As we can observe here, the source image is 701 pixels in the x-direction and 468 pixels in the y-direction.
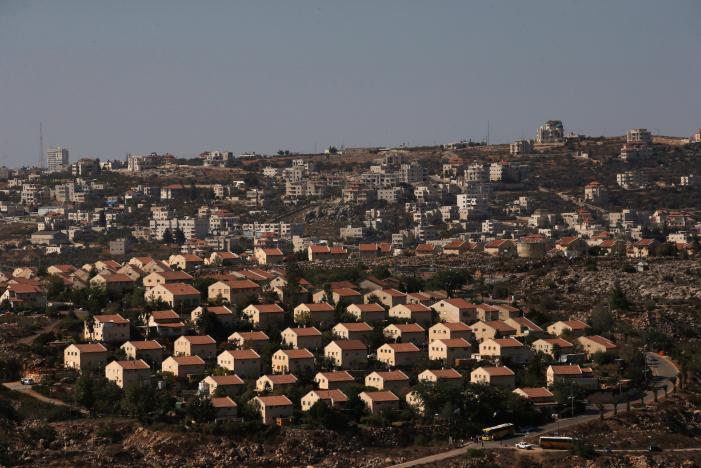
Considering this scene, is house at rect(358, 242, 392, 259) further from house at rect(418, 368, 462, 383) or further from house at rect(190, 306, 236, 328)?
house at rect(418, 368, 462, 383)

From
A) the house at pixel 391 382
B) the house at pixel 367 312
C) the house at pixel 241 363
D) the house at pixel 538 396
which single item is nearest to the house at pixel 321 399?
the house at pixel 391 382

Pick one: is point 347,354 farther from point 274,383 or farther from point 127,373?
point 127,373

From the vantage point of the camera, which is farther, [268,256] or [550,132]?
[550,132]

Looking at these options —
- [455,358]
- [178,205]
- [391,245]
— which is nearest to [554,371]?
[455,358]

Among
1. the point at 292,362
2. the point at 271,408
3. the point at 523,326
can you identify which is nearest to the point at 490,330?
the point at 523,326

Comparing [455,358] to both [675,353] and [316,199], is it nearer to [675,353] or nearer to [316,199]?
[675,353]
